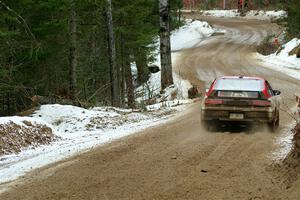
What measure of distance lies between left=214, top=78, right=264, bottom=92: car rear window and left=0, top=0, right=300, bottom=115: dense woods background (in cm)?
479

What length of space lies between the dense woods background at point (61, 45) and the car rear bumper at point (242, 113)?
4649 millimetres

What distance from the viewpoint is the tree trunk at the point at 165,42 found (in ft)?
80.4

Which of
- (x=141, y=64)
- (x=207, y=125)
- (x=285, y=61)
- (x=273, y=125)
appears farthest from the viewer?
(x=285, y=61)

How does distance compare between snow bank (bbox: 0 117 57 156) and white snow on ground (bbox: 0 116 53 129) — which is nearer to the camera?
snow bank (bbox: 0 117 57 156)

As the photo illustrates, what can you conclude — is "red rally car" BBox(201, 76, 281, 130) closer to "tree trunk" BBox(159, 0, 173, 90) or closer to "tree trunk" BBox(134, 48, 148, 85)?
"tree trunk" BBox(159, 0, 173, 90)

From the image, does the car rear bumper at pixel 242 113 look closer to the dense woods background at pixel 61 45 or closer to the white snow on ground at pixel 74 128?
the white snow on ground at pixel 74 128

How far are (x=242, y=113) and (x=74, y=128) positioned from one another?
15.1ft

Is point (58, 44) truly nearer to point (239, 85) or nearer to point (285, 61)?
point (239, 85)

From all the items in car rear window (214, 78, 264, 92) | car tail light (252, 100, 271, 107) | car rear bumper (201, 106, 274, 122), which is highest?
car rear window (214, 78, 264, 92)

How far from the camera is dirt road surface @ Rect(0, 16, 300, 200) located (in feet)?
25.6

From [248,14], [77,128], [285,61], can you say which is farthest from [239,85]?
[248,14]

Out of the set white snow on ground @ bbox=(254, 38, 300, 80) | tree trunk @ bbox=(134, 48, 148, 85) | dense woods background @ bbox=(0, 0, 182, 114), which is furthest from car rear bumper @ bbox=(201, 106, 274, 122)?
white snow on ground @ bbox=(254, 38, 300, 80)

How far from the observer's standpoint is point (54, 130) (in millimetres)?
13297

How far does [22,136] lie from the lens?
39.3 feet
